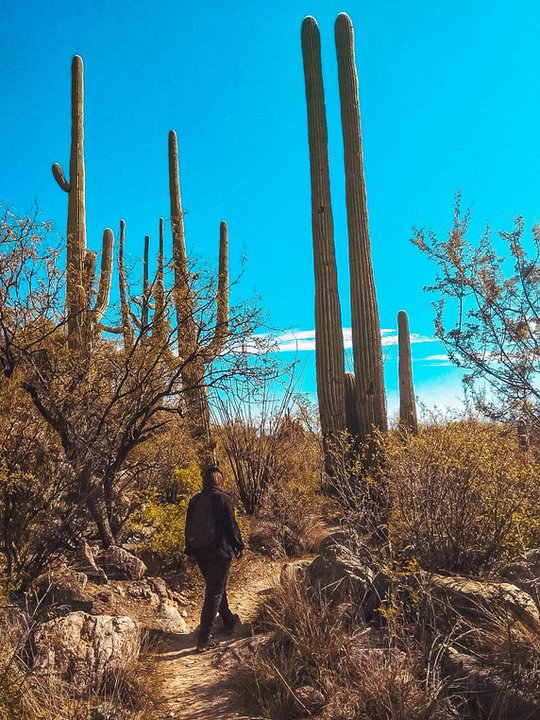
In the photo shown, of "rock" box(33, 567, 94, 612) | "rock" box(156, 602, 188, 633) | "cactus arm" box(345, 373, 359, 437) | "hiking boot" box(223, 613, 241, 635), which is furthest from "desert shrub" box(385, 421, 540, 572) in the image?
"cactus arm" box(345, 373, 359, 437)

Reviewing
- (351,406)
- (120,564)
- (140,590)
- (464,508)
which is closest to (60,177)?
(351,406)

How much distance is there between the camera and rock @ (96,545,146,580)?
6.66m

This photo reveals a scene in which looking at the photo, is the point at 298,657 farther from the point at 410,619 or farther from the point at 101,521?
the point at 101,521

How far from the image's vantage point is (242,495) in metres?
10.1

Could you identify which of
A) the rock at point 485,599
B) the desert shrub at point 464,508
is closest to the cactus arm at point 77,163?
the desert shrub at point 464,508

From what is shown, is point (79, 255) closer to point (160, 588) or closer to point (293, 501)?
point (160, 588)

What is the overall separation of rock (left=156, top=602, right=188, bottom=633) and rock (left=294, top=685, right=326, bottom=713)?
2.38 meters

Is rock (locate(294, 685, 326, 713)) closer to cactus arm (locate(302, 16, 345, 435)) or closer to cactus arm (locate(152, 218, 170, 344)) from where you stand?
cactus arm (locate(152, 218, 170, 344))

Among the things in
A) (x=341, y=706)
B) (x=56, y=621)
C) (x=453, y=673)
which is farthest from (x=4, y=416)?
(x=453, y=673)

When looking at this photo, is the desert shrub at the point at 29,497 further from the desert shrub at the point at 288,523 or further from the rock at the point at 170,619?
the desert shrub at the point at 288,523

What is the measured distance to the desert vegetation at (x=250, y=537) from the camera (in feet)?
12.7

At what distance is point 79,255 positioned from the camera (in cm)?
818

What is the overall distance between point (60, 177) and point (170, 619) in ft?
29.9

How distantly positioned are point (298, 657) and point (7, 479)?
272 cm
